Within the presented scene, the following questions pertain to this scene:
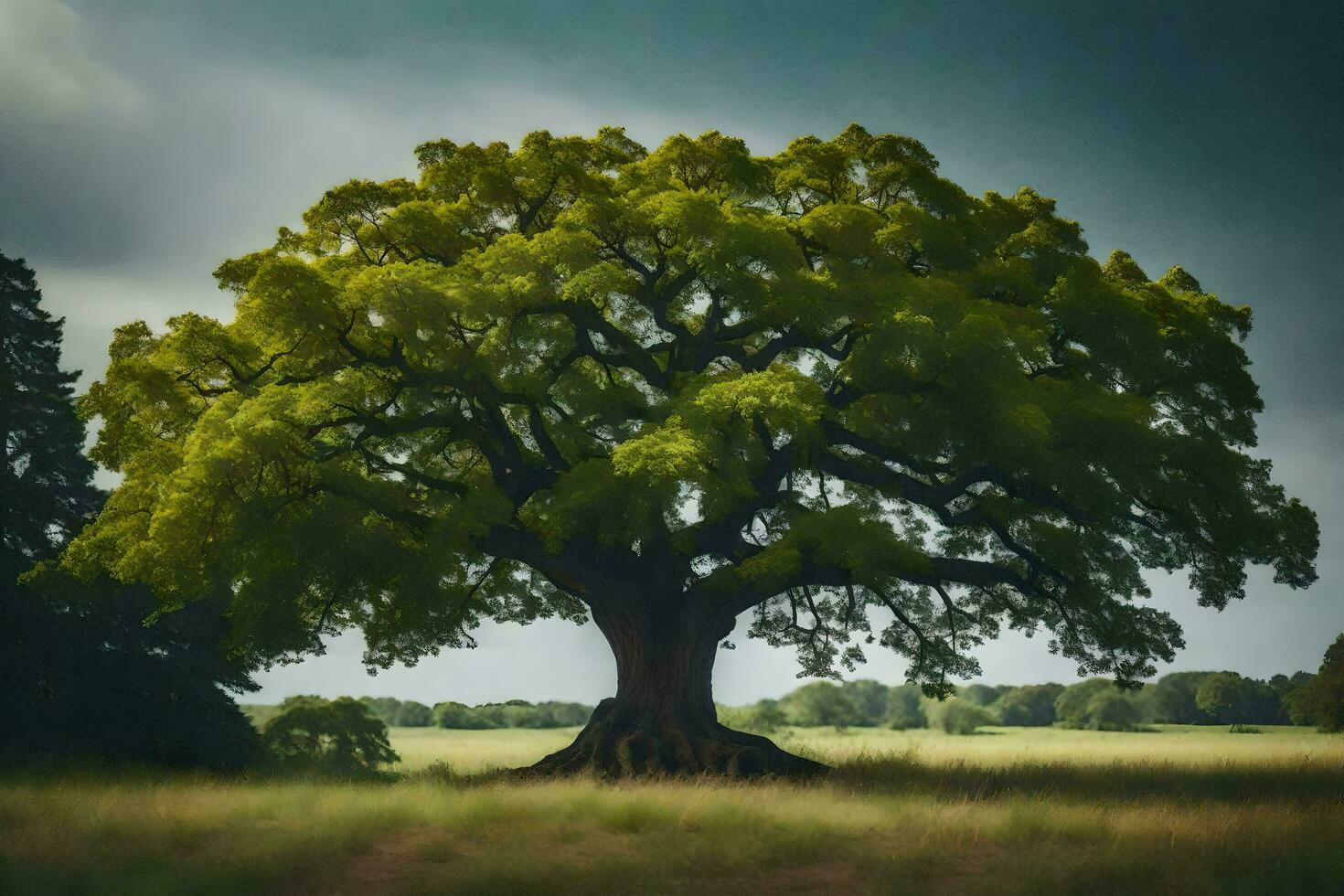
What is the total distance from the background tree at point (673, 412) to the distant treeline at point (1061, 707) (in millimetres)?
31754

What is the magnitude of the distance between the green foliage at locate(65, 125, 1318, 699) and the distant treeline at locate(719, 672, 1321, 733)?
32191mm

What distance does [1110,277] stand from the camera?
79.0 feet

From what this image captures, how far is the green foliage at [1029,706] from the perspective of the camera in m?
66.5

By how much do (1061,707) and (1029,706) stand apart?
158 inches

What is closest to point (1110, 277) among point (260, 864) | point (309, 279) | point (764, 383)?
point (764, 383)

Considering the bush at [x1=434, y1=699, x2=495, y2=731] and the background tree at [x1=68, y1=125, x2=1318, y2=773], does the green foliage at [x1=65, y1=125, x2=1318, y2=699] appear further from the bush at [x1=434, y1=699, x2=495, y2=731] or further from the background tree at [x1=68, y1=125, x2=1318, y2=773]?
the bush at [x1=434, y1=699, x2=495, y2=731]

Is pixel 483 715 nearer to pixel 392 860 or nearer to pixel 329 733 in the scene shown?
pixel 329 733

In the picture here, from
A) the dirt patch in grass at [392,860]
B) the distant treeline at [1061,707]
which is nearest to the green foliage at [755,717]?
the distant treeline at [1061,707]

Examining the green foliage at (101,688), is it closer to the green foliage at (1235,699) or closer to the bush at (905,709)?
the bush at (905,709)

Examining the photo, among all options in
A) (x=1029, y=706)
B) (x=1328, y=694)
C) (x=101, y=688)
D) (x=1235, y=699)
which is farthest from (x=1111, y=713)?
(x=101, y=688)

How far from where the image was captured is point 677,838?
13.2 metres

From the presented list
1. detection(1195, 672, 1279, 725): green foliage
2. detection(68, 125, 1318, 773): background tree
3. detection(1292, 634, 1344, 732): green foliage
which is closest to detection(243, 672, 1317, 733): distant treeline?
detection(1195, 672, 1279, 725): green foliage

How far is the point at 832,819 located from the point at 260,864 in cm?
703

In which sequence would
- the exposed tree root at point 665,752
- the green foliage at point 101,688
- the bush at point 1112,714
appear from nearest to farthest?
the exposed tree root at point 665,752 → the green foliage at point 101,688 → the bush at point 1112,714
